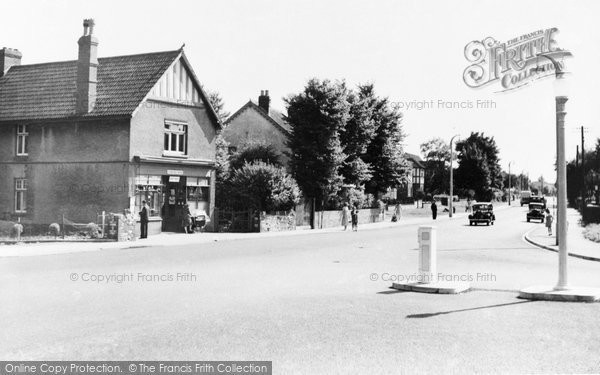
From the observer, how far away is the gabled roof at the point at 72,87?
27938 millimetres

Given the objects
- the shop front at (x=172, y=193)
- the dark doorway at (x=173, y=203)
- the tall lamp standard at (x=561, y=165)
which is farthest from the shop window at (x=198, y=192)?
the tall lamp standard at (x=561, y=165)

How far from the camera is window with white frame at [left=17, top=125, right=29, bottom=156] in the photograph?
2964 centimetres

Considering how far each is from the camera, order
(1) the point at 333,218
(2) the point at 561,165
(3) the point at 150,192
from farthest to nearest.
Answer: (1) the point at 333,218 < (3) the point at 150,192 < (2) the point at 561,165

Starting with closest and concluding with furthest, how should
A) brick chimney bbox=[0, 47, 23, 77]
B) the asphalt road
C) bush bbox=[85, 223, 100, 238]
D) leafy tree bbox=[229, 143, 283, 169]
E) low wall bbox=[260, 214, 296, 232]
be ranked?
1. the asphalt road
2. bush bbox=[85, 223, 100, 238]
3. low wall bbox=[260, 214, 296, 232]
4. brick chimney bbox=[0, 47, 23, 77]
5. leafy tree bbox=[229, 143, 283, 169]

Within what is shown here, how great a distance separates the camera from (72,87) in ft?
97.1

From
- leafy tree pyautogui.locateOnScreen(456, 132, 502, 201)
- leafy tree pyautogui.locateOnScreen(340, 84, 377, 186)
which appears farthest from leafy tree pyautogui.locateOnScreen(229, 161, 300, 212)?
leafy tree pyautogui.locateOnScreen(456, 132, 502, 201)

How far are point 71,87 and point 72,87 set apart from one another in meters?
0.05

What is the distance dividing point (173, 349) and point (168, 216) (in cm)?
2400

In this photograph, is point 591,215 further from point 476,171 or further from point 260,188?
point 476,171

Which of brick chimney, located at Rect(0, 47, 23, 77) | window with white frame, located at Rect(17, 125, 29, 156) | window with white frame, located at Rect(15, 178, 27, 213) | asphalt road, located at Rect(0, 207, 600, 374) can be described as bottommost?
asphalt road, located at Rect(0, 207, 600, 374)

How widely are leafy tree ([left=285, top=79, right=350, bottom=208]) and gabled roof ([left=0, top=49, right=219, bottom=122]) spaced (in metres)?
8.45

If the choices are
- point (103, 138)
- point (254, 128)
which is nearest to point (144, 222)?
point (103, 138)

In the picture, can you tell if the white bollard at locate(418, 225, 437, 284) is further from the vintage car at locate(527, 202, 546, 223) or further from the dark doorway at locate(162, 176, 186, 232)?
the vintage car at locate(527, 202, 546, 223)

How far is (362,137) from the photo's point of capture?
42781mm
